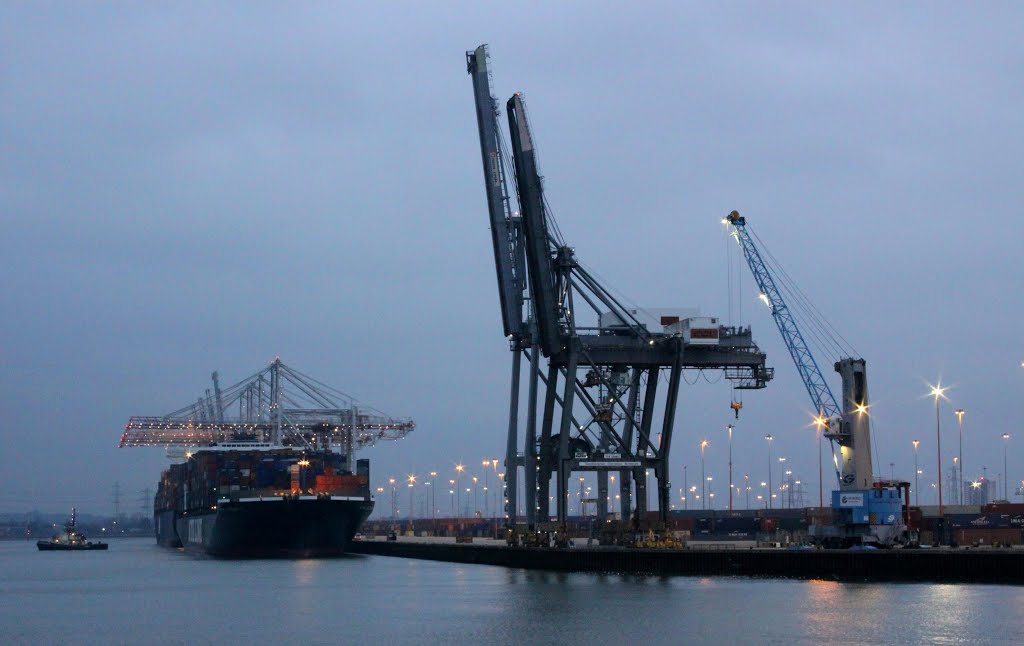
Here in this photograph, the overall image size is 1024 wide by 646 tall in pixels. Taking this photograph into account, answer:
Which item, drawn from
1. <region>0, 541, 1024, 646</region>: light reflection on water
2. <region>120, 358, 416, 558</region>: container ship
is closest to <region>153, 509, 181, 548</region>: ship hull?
<region>120, 358, 416, 558</region>: container ship

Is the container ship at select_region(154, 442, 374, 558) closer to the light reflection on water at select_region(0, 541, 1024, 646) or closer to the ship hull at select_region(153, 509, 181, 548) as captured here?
the light reflection on water at select_region(0, 541, 1024, 646)

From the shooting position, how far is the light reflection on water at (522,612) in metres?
41.7

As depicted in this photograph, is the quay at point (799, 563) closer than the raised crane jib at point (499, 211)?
Yes

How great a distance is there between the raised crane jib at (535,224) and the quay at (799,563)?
35.8ft

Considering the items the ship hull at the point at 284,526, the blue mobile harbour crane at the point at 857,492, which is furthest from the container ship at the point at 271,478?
the blue mobile harbour crane at the point at 857,492

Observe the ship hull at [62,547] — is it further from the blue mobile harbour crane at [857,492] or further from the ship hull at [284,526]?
the blue mobile harbour crane at [857,492]

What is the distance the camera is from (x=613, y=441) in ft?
214

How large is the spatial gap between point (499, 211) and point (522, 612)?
23.4m

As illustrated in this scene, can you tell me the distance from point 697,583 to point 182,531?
7593 centimetres

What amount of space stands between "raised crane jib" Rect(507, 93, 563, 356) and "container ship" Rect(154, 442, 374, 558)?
37437mm

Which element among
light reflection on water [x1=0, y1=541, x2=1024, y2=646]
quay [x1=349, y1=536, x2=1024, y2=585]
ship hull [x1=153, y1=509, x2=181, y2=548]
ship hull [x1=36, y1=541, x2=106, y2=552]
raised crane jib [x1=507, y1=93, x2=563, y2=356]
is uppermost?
raised crane jib [x1=507, y1=93, x2=563, y2=356]

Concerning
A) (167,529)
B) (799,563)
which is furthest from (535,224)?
(167,529)

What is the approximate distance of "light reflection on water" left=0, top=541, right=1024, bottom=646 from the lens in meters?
41.7

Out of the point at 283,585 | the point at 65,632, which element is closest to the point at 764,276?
the point at 283,585
